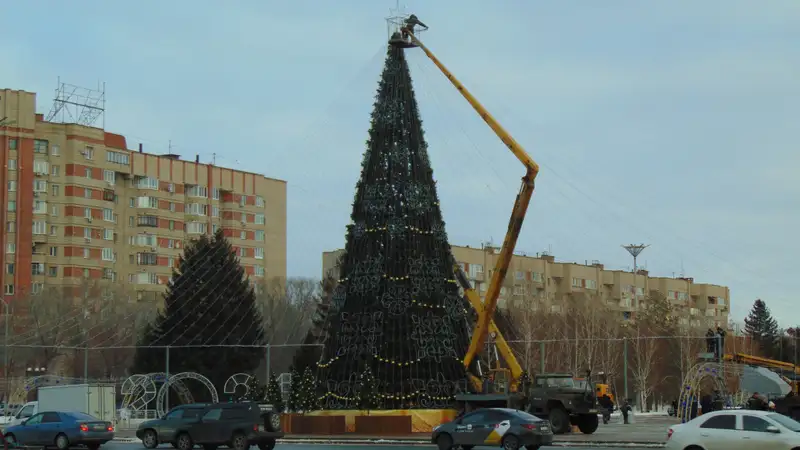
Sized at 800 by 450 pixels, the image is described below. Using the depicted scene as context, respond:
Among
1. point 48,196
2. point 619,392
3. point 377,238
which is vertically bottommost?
point 619,392

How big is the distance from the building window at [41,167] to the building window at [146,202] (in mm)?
10494

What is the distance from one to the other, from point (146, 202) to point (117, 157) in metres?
5.17

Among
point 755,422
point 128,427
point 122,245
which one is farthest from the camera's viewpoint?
point 122,245

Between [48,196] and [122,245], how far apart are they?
9.81m

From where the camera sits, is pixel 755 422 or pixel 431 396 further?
pixel 431 396

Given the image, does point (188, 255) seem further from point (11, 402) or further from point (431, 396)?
point (431, 396)

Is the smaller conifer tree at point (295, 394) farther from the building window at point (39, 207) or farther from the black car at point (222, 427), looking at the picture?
the building window at point (39, 207)

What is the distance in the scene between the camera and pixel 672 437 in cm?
2622

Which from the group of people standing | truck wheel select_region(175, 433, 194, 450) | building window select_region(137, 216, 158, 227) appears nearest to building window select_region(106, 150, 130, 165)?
building window select_region(137, 216, 158, 227)

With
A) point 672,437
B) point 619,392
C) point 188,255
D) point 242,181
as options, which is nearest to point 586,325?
point 619,392

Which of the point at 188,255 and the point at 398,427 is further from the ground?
the point at 188,255

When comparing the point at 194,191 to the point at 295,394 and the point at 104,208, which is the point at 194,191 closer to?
the point at 104,208

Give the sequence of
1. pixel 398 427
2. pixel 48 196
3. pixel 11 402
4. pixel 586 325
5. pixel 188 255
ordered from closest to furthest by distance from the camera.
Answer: pixel 398 427 < pixel 11 402 < pixel 188 255 < pixel 586 325 < pixel 48 196

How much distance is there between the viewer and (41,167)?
102312mm
